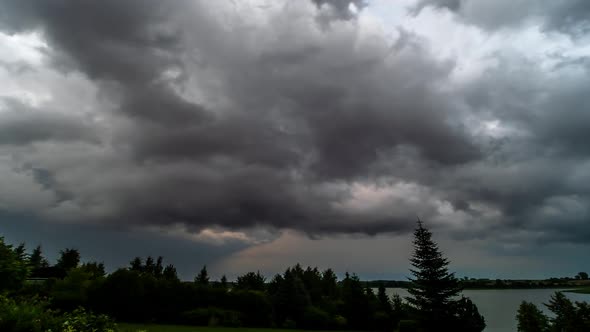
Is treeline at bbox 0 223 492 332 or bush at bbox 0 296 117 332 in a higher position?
bush at bbox 0 296 117 332

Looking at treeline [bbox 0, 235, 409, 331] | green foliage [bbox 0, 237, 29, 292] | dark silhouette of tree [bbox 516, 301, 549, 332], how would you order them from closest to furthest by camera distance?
green foliage [bbox 0, 237, 29, 292] → treeline [bbox 0, 235, 409, 331] → dark silhouette of tree [bbox 516, 301, 549, 332]

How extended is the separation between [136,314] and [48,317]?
3844 centimetres

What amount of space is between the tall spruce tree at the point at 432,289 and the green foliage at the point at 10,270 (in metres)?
36.8

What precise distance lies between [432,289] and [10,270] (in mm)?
38789

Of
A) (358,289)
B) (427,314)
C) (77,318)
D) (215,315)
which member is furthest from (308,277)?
(77,318)

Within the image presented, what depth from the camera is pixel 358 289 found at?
187 feet

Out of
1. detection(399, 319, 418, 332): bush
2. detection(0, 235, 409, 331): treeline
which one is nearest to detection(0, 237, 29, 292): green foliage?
detection(0, 235, 409, 331): treeline

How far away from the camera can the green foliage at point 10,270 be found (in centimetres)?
2284

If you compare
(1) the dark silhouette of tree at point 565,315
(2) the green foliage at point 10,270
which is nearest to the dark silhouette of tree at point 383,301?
(1) the dark silhouette of tree at point 565,315

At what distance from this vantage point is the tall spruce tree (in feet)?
128

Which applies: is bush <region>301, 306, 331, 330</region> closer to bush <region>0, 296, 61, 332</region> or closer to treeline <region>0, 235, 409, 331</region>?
treeline <region>0, 235, 409, 331</region>

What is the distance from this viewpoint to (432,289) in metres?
39.8

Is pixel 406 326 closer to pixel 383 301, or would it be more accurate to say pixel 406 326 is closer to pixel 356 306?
pixel 356 306

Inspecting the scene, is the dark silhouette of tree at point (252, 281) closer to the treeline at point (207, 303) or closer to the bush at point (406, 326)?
the treeline at point (207, 303)
